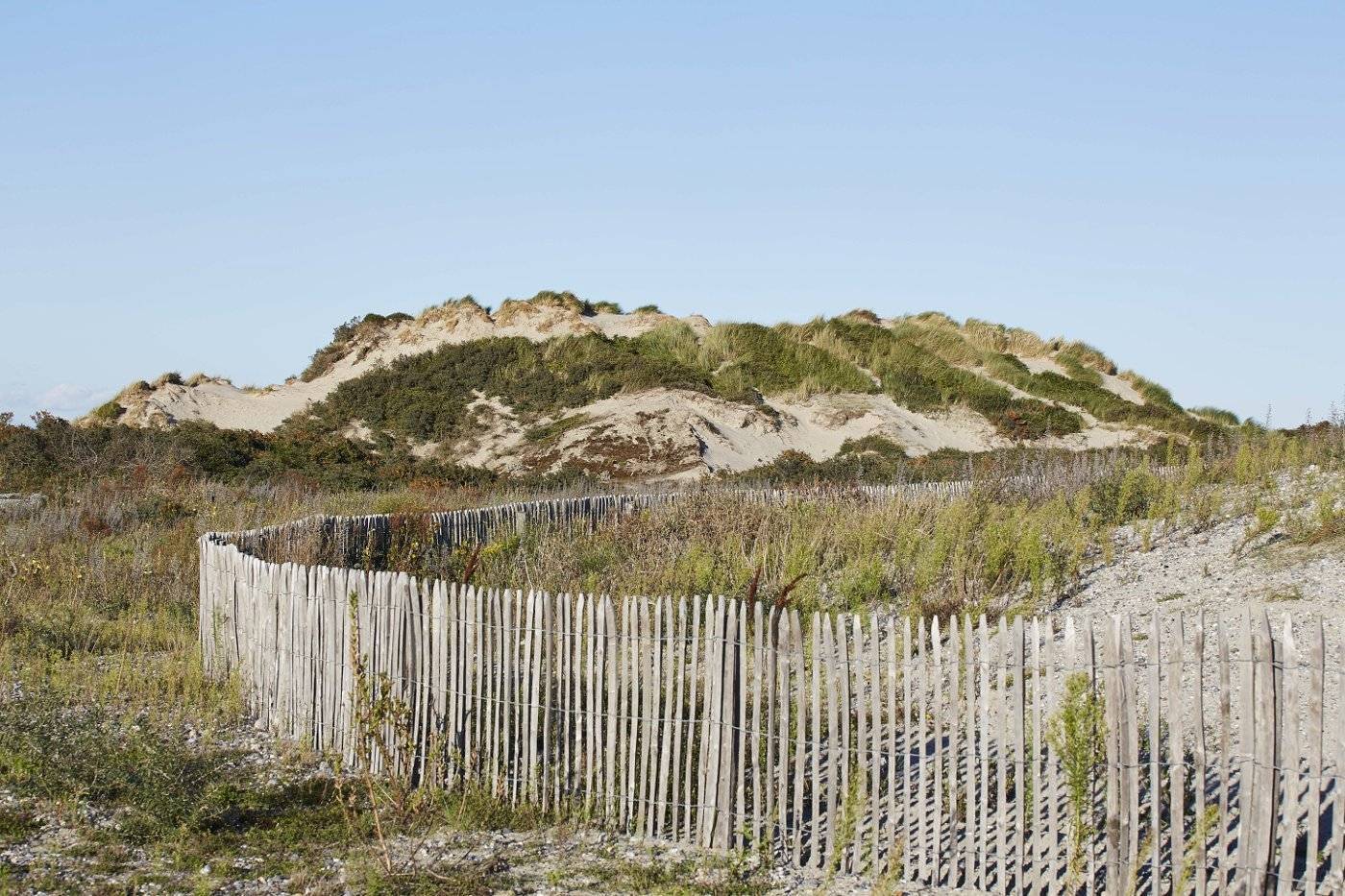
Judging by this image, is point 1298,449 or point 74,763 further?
point 1298,449

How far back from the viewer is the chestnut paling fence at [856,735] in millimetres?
4762

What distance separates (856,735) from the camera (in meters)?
6.09

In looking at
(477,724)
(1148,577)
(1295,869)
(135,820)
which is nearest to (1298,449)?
(1148,577)

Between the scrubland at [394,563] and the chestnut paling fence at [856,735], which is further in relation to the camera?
the scrubland at [394,563]

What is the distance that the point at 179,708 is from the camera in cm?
819

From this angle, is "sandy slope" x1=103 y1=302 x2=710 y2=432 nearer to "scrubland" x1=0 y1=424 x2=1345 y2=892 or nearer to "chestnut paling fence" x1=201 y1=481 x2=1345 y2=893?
"scrubland" x1=0 y1=424 x2=1345 y2=892

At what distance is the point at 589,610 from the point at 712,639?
76cm

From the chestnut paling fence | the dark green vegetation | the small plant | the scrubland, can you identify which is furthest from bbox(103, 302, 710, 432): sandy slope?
the small plant

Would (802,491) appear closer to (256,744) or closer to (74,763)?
(256,744)

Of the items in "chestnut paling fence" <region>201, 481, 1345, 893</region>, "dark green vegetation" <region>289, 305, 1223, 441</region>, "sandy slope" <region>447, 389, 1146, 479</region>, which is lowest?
"chestnut paling fence" <region>201, 481, 1345, 893</region>

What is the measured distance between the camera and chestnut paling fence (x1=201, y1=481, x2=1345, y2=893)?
4.76 m

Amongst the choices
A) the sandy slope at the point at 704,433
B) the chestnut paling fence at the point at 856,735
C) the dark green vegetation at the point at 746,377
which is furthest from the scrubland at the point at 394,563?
the dark green vegetation at the point at 746,377

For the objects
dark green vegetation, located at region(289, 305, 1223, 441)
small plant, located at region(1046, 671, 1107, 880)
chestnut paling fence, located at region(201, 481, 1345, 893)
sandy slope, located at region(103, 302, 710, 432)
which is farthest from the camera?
sandy slope, located at region(103, 302, 710, 432)

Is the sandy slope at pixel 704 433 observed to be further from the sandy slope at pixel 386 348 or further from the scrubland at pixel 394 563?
the scrubland at pixel 394 563
